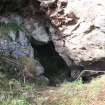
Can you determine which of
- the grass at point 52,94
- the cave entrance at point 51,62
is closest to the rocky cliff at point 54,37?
the cave entrance at point 51,62

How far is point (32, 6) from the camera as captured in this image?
8414 millimetres

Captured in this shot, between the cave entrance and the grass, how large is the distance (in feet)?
4.71

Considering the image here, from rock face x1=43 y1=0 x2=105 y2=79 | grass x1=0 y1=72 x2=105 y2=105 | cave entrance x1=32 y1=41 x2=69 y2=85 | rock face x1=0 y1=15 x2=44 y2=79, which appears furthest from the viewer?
cave entrance x1=32 y1=41 x2=69 y2=85

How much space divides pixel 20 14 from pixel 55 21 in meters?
1.18

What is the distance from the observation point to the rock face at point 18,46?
7.66 meters

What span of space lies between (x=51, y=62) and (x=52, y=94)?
2290mm

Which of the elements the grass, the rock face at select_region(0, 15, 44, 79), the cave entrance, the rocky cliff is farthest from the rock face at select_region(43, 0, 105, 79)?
the rock face at select_region(0, 15, 44, 79)

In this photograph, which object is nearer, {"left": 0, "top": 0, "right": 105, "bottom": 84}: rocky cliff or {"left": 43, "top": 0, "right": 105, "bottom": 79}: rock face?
{"left": 43, "top": 0, "right": 105, "bottom": 79}: rock face

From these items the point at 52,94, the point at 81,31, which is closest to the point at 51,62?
the point at 81,31

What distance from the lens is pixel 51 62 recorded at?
8.62 metres

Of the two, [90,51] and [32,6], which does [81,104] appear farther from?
[32,6]

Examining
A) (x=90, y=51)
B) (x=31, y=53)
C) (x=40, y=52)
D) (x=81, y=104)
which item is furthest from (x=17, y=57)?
(x=81, y=104)

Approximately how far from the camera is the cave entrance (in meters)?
8.28

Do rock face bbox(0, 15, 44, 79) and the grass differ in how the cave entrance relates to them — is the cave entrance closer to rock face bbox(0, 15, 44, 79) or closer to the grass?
rock face bbox(0, 15, 44, 79)
